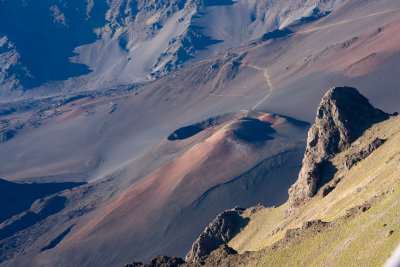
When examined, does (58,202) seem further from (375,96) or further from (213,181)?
(375,96)

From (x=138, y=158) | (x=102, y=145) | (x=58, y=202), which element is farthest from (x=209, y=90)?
(x=58, y=202)

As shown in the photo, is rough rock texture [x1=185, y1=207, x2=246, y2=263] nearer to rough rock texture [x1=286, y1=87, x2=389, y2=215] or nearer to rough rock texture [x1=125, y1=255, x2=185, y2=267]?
rough rock texture [x1=286, y1=87, x2=389, y2=215]

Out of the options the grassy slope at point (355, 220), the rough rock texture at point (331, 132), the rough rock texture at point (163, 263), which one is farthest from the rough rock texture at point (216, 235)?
the rough rock texture at point (163, 263)

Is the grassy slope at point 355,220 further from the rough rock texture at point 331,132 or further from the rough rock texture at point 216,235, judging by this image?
the rough rock texture at point 216,235

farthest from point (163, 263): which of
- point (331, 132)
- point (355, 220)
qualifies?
point (331, 132)

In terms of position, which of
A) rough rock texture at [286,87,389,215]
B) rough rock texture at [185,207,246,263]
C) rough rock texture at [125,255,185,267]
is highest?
rough rock texture at [286,87,389,215]

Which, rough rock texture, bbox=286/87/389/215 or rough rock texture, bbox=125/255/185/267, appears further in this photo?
rough rock texture, bbox=286/87/389/215

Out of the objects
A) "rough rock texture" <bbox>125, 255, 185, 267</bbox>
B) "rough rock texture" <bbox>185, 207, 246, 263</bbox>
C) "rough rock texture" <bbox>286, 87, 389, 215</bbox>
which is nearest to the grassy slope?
"rough rock texture" <bbox>286, 87, 389, 215</bbox>
